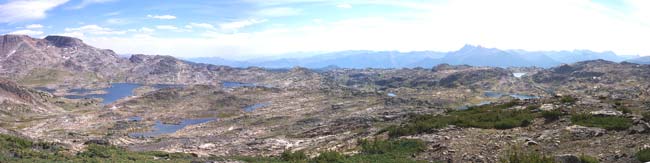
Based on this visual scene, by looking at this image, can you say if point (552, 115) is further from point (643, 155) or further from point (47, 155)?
point (47, 155)

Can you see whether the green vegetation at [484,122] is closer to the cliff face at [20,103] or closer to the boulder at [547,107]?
the boulder at [547,107]

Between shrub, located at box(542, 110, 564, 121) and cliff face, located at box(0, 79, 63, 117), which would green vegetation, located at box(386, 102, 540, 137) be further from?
cliff face, located at box(0, 79, 63, 117)

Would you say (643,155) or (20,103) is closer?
(643,155)

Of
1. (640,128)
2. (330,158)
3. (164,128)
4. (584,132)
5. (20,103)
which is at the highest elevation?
(640,128)

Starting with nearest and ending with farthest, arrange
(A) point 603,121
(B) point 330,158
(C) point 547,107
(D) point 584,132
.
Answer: (D) point 584,132 → (A) point 603,121 → (B) point 330,158 → (C) point 547,107

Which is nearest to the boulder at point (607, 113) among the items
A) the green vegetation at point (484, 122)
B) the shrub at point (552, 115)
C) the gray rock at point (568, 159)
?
the shrub at point (552, 115)

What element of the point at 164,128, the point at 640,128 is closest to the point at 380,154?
the point at 640,128
